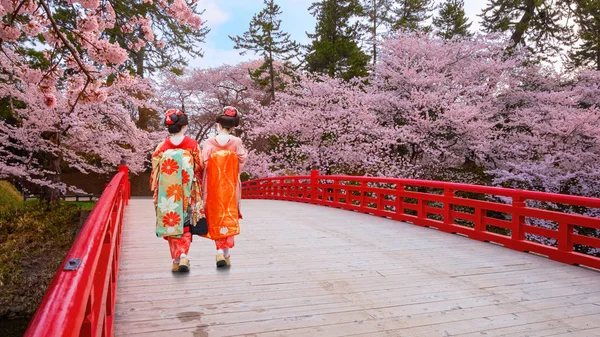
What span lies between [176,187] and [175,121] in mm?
631

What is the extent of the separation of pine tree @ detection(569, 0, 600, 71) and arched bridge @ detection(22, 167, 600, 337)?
17405 millimetres

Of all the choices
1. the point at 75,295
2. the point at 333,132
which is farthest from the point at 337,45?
the point at 75,295

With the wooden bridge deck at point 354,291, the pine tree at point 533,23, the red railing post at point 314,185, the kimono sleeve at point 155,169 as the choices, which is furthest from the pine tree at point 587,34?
the kimono sleeve at point 155,169

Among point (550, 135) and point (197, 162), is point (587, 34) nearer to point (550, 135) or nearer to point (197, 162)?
point (550, 135)

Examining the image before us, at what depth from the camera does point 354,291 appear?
3.77 meters

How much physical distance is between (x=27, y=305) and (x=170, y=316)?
24.3 feet

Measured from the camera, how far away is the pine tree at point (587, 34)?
1886cm

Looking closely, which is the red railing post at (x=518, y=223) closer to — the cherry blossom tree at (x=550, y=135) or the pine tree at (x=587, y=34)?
the cherry blossom tree at (x=550, y=135)

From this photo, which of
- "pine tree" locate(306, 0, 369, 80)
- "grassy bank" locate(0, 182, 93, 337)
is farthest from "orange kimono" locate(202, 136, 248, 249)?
"pine tree" locate(306, 0, 369, 80)

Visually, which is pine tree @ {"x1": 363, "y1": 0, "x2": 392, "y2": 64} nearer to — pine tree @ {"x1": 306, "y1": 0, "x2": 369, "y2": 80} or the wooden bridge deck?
pine tree @ {"x1": 306, "y1": 0, "x2": 369, "y2": 80}

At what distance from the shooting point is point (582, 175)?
13602 millimetres

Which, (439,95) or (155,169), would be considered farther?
(439,95)

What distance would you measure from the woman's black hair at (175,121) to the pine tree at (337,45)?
19833mm

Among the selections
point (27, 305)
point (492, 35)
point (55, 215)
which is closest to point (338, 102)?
point (492, 35)
